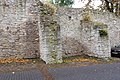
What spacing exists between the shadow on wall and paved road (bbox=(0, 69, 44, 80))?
599cm

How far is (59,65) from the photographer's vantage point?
14.1 metres

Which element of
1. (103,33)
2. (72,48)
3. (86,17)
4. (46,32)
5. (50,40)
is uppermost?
(86,17)

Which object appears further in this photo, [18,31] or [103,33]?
[103,33]

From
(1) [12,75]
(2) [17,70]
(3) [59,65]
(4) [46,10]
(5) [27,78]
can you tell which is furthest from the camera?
(4) [46,10]

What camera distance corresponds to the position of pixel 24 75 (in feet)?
36.7

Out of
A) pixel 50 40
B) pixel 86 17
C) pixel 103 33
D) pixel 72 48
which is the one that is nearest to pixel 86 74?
pixel 50 40

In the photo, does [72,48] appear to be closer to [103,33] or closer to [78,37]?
[78,37]

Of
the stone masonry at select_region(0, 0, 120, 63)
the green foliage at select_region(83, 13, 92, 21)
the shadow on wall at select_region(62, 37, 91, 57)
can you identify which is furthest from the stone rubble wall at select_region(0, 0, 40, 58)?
the green foliage at select_region(83, 13, 92, 21)

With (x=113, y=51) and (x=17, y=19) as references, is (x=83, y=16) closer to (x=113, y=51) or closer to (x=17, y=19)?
(x=113, y=51)

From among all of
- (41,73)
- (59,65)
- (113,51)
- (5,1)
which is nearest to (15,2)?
(5,1)

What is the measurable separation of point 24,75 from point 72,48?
744 cm

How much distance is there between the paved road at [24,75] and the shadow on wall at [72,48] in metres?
5.99

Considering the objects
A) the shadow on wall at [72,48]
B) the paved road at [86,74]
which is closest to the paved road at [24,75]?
the paved road at [86,74]

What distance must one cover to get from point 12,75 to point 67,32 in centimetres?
749
